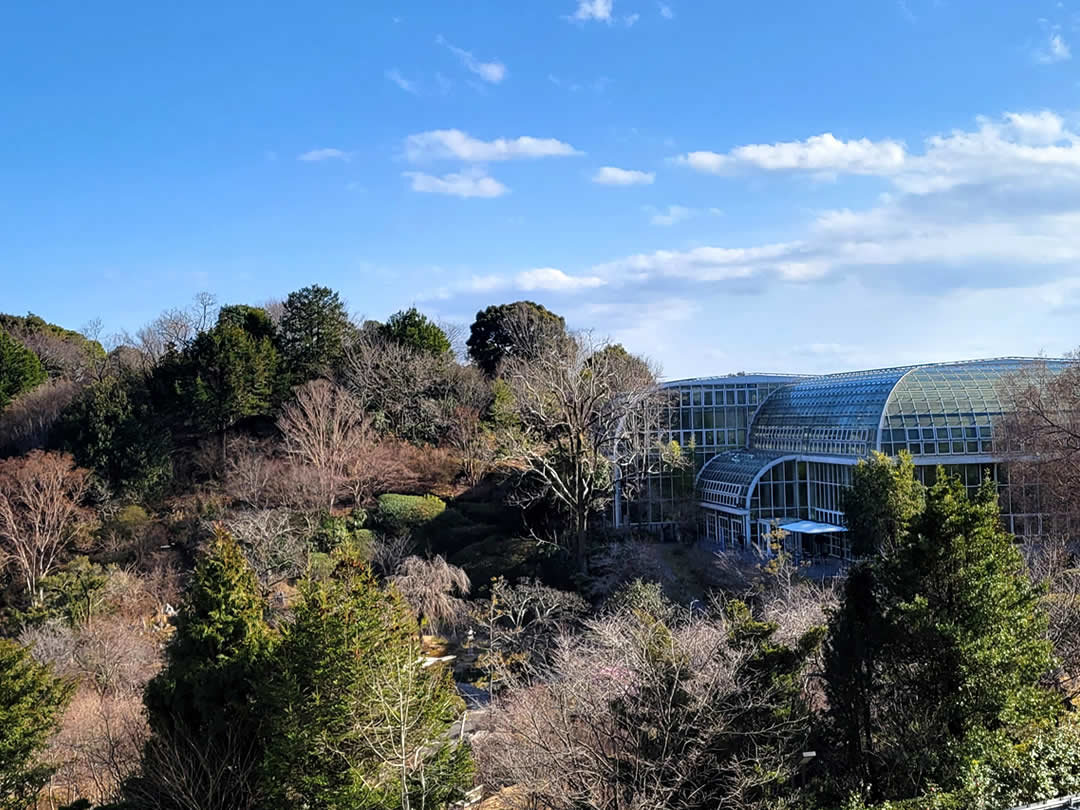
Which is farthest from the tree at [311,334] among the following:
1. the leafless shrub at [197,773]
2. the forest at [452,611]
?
the leafless shrub at [197,773]

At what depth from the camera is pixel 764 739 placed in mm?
13242

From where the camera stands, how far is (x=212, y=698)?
14648 mm

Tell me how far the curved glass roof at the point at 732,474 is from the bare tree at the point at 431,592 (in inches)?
503

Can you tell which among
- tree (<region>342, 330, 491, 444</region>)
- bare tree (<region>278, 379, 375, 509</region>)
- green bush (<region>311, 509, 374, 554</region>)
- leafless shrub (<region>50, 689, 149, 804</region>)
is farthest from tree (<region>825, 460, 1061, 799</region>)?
tree (<region>342, 330, 491, 444</region>)

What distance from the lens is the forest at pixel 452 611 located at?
12969 millimetres

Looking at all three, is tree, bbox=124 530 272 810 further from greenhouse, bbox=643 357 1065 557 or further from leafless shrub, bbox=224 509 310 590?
greenhouse, bbox=643 357 1065 557

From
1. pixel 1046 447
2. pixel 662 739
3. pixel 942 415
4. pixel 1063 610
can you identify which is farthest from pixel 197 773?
pixel 942 415

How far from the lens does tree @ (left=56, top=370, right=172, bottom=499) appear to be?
36281mm

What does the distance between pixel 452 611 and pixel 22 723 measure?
13980 mm

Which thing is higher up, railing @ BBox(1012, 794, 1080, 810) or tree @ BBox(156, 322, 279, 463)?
tree @ BBox(156, 322, 279, 463)

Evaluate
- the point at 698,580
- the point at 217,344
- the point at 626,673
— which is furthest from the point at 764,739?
the point at 217,344

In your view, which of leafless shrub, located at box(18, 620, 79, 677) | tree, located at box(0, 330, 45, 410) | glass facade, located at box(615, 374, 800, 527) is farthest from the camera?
tree, located at box(0, 330, 45, 410)

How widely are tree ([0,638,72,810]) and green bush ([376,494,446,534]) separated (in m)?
19.0

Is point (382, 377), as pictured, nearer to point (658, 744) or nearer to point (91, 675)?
point (91, 675)
